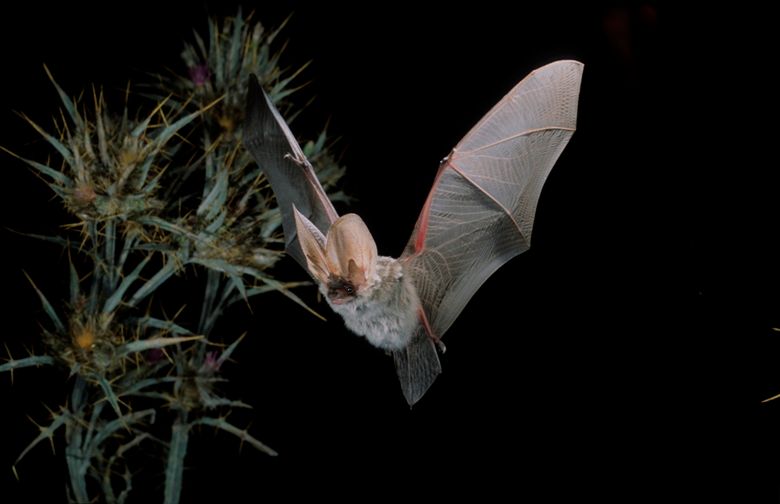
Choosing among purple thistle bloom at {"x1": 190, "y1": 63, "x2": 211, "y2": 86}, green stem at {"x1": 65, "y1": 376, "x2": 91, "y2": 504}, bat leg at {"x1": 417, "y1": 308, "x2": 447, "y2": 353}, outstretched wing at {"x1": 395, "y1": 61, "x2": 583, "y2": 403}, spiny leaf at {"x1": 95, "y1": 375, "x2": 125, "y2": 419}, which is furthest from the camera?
purple thistle bloom at {"x1": 190, "y1": 63, "x2": 211, "y2": 86}

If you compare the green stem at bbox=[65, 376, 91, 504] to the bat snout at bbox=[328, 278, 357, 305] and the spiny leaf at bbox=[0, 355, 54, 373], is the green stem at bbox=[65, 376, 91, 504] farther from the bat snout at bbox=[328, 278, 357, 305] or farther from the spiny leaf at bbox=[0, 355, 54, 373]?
the bat snout at bbox=[328, 278, 357, 305]

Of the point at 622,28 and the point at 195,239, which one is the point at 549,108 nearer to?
the point at 622,28

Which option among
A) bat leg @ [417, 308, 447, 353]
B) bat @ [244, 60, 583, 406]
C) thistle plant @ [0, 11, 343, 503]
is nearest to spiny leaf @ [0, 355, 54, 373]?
thistle plant @ [0, 11, 343, 503]

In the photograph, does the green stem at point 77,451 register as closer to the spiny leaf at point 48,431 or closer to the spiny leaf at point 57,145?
the spiny leaf at point 48,431

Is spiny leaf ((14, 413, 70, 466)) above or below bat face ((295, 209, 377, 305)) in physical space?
below

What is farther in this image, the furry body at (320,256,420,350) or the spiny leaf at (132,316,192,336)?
the spiny leaf at (132,316,192,336)

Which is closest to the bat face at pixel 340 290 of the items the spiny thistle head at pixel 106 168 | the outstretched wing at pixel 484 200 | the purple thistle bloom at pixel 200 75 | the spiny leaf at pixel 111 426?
the outstretched wing at pixel 484 200

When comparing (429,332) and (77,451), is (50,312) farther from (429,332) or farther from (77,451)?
(429,332)

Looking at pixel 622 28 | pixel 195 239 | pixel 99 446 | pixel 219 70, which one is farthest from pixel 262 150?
pixel 99 446
